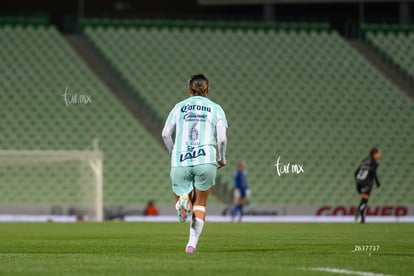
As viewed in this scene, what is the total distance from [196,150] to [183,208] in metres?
0.80

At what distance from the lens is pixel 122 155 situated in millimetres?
33500

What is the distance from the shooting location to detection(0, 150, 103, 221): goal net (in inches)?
1179

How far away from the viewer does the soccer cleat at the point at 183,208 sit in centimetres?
1116

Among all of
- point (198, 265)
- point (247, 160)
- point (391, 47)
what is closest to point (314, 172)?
point (247, 160)

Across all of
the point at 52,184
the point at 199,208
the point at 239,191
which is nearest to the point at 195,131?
the point at 199,208

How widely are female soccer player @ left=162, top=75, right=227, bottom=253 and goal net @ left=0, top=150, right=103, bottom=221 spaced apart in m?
17.7

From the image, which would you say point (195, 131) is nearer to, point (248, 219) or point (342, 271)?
point (342, 271)

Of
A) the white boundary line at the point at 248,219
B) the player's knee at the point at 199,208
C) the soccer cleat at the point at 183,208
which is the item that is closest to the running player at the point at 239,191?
the white boundary line at the point at 248,219

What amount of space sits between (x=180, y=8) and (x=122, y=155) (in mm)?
9950

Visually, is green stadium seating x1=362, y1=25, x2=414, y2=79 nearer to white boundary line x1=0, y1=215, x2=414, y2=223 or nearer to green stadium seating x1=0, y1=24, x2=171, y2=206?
white boundary line x1=0, y1=215, x2=414, y2=223

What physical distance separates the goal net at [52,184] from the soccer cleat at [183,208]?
1807 cm

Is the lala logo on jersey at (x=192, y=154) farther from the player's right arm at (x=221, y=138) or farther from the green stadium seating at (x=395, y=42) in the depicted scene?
the green stadium seating at (x=395, y=42)

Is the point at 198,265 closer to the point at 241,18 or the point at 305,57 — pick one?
the point at 305,57

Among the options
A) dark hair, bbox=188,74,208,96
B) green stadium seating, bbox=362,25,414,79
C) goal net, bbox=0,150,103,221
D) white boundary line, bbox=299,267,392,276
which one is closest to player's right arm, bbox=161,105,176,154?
dark hair, bbox=188,74,208,96
